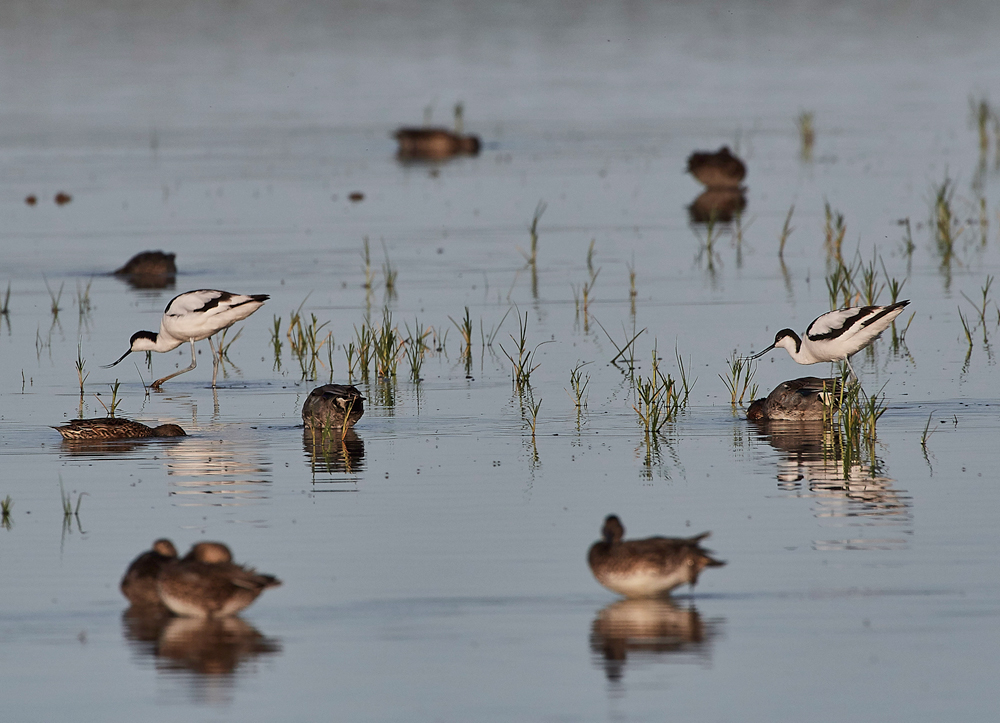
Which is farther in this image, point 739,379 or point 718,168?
point 718,168

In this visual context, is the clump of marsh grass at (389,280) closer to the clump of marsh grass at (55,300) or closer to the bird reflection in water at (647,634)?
the clump of marsh grass at (55,300)

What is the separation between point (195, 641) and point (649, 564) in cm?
206

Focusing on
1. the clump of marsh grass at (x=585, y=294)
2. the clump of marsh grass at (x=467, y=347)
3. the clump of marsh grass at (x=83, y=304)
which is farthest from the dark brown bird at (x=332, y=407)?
the clump of marsh grass at (x=83, y=304)

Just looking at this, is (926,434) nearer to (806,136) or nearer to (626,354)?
(626,354)

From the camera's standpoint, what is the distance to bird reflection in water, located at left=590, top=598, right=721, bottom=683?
689 cm

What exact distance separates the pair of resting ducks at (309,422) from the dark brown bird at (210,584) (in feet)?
11.9

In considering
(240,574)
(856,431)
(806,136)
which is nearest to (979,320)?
(856,431)

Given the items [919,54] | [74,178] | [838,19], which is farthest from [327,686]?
[838,19]

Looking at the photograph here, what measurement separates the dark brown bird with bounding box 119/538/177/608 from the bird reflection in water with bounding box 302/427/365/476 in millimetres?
2704

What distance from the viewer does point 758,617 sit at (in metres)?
7.36

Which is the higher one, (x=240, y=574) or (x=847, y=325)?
(x=847, y=325)

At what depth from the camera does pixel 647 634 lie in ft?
23.7

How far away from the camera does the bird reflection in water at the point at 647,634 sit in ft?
22.6

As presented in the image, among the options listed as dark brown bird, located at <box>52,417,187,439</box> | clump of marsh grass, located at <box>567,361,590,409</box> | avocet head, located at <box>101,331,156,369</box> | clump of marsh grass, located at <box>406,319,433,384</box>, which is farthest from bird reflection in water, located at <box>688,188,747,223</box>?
dark brown bird, located at <box>52,417,187,439</box>
